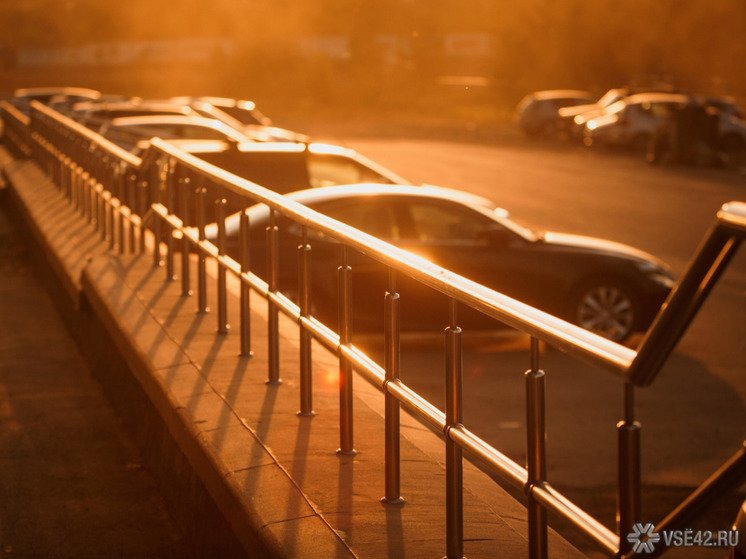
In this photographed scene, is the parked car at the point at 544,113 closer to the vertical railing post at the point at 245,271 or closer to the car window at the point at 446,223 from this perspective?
the car window at the point at 446,223

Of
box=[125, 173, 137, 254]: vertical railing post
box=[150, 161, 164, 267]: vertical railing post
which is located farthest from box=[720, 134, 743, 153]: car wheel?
box=[150, 161, 164, 267]: vertical railing post

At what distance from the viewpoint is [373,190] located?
9.92 metres

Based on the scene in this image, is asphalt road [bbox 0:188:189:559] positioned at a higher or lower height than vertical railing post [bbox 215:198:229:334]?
lower

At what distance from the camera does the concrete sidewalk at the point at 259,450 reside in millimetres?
3777

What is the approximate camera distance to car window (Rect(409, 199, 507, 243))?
9.95 metres

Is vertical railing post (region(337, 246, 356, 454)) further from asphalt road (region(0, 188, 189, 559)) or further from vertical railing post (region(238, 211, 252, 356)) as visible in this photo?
vertical railing post (region(238, 211, 252, 356))

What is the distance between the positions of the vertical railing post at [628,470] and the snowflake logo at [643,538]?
16mm

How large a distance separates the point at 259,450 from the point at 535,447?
185 centimetres

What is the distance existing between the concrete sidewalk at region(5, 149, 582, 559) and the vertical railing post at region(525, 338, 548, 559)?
592mm

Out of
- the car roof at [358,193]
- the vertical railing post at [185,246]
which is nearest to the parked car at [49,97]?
the car roof at [358,193]

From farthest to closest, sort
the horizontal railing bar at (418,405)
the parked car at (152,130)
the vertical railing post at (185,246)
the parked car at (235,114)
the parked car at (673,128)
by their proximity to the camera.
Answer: the parked car at (673,128)
the parked car at (235,114)
the parked car at (152,130)
the vertical railing post at (185,246)
the horizontal railing bar at (418,405)

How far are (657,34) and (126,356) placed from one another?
6126cm

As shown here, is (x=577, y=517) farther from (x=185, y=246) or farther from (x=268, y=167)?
(x=268, y=167)

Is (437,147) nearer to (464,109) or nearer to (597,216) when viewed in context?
(597,216)
